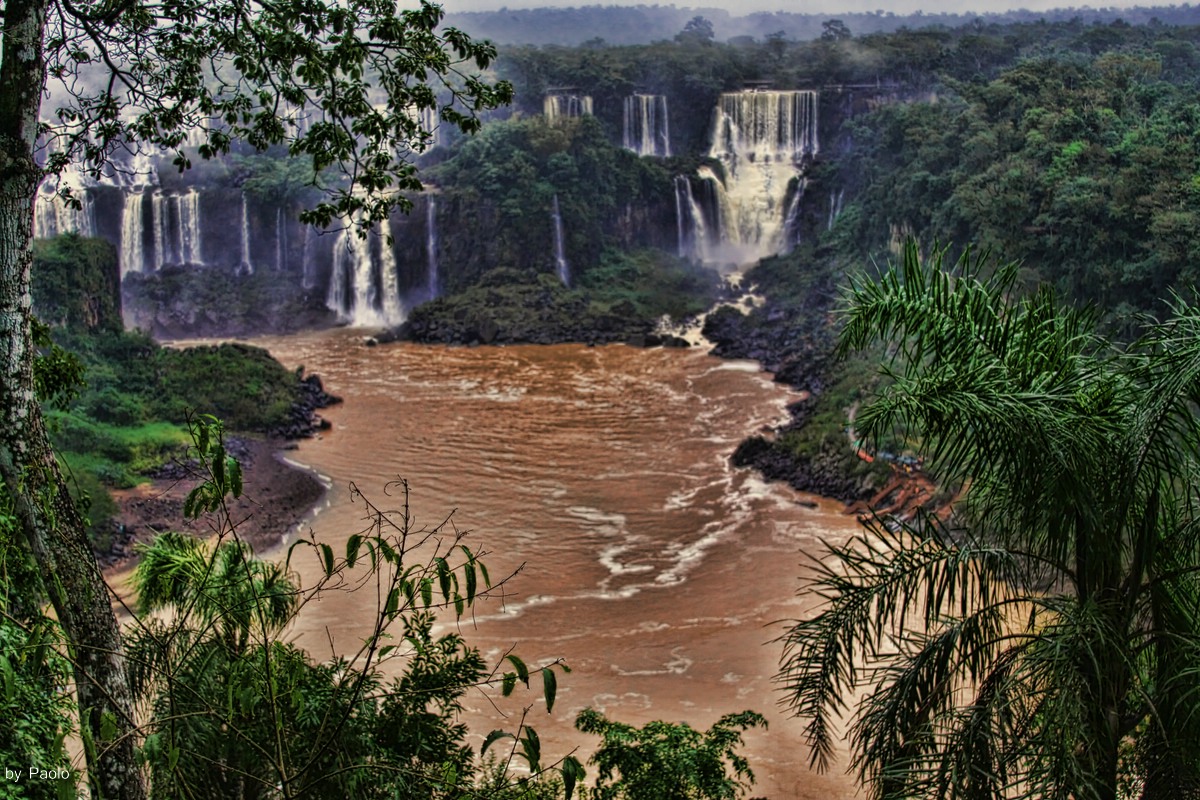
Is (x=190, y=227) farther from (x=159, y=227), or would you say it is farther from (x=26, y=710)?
(x=26, y=710)

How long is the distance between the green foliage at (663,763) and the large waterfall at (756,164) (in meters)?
39.4

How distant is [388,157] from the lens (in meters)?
7.07

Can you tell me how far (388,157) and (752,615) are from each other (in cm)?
1096

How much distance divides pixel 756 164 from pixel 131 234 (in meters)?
24.8

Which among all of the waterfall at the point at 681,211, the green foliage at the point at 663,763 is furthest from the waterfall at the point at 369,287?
Answer: the green foliage at the point at 663,763

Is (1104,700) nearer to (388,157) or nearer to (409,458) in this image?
(388,157)

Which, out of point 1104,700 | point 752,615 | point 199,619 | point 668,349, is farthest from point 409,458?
point 1104,700

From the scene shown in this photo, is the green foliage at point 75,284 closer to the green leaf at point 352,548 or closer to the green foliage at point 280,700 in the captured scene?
the green foliage at point 280,700

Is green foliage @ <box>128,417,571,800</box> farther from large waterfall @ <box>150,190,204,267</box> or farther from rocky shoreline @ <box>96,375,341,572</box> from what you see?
large waterfall @ <box>150,190,204,267</box>

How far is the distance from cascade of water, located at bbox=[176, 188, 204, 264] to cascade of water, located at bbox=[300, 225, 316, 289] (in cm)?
372

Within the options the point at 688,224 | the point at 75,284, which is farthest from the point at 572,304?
the point at 75,284

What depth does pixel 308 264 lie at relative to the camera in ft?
144

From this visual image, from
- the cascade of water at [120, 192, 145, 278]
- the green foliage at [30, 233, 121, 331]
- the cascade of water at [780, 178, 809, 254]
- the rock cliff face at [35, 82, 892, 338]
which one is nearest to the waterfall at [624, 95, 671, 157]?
the rock cliff face at [35, 82, 892, 338]

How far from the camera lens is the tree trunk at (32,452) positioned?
528 centimetres
